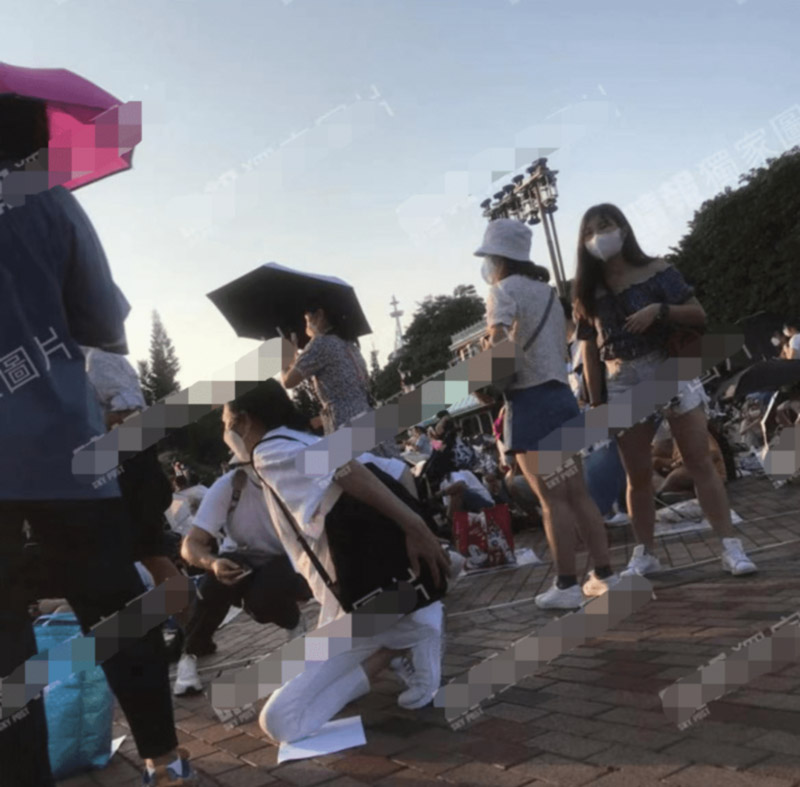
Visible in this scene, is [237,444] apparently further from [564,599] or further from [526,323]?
[564,599]

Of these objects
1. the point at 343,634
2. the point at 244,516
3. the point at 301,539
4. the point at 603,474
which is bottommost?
the point at 603,474

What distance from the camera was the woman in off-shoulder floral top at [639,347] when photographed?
417cm

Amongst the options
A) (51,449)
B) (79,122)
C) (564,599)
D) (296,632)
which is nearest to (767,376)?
(564,599)

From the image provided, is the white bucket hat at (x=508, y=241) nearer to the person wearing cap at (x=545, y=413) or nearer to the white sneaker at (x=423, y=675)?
the person wearing cap at (x=545, y=413)

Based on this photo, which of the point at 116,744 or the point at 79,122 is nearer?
the point at 79,122

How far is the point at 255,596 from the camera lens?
3.91 metres

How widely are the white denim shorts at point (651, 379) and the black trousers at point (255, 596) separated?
1.89m

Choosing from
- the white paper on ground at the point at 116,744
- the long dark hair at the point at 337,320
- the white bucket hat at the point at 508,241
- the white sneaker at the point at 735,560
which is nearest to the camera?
the white paper on ground at the point at 116,744

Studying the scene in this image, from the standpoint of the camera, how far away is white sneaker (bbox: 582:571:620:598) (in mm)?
4094

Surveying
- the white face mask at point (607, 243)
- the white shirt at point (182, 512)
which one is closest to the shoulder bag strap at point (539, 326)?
the white face mask at point (607, 243)

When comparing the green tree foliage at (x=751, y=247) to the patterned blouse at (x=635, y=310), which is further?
the green tree foliage at (x=751, y=247)

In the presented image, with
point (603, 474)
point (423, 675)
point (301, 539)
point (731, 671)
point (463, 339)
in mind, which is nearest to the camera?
point (731, 671)

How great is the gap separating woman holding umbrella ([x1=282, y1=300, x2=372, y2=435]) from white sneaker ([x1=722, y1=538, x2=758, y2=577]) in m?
2.00

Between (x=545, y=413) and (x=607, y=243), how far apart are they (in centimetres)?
98
